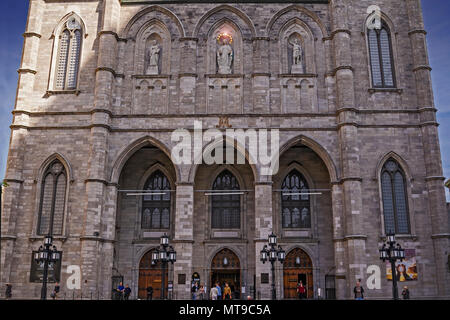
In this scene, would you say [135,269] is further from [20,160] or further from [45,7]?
[45,7]

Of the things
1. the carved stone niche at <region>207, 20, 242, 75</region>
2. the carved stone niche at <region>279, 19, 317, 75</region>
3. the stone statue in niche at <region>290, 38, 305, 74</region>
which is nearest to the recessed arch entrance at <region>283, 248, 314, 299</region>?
the stone statue in niche at <region>290, 38, 305, 74</region>

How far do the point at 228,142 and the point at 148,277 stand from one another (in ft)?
31.9

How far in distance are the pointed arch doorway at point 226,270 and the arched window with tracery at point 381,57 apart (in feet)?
46.1

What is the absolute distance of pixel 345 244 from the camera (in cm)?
2330

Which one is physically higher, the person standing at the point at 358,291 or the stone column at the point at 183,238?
the stone column at the point at 183,238

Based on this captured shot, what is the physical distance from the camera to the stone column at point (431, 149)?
2297 centimetres

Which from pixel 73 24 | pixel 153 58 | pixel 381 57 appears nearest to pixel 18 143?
pixel 73 24

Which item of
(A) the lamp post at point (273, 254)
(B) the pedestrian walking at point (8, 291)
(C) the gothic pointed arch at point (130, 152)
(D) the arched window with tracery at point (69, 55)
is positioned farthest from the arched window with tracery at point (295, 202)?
(B) the pedestrian walking at point (8, 291)

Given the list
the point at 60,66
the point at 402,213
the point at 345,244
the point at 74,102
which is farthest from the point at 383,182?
the point at 60,66

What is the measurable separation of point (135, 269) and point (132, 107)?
1001 cm

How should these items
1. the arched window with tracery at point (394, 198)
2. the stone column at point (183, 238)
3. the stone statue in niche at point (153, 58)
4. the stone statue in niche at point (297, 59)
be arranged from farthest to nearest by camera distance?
the stone statue in niche at point (153, 58)
the stone statue in niche at point (297, 59)
the arched window with tracery at point (394, 198)
the stone column at point (183, 238)

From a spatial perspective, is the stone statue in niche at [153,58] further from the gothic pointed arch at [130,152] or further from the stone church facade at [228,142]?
the gothic pointed arch at [130,152]

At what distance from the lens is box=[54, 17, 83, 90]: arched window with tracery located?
2627 centimetres

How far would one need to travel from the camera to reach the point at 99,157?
2416cm
